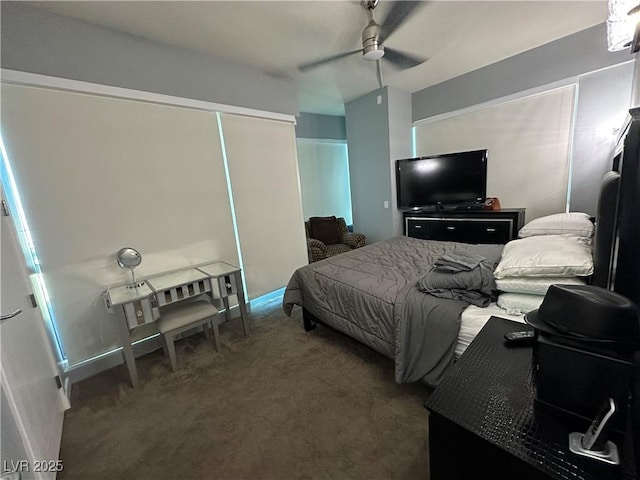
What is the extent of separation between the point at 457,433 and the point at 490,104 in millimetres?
4071

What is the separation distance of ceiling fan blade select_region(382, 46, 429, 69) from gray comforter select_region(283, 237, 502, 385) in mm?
1890

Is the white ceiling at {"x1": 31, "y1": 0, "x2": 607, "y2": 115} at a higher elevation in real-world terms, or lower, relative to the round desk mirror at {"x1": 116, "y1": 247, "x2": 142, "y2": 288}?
higher

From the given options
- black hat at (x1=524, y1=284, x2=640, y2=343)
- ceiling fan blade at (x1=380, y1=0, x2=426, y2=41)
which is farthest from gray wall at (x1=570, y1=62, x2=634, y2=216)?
black hat at (x1=524, y1=284, x2=640, y2=343)

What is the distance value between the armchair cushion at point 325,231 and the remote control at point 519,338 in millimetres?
3335

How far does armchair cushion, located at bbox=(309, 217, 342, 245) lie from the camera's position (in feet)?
14.0

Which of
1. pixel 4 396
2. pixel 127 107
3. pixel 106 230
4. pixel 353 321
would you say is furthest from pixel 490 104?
pixel 4 396

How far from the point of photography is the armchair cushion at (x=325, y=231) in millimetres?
4270

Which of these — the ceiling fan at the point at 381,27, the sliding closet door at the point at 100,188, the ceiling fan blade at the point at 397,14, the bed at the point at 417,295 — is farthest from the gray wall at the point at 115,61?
the bed at the point at 417,295

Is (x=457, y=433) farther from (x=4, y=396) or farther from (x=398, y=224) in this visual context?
(x=398, y=224)

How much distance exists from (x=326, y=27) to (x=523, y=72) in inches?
101

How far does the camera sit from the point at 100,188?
7.03 ft

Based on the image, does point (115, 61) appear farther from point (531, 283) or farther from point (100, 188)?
point (531, 283)

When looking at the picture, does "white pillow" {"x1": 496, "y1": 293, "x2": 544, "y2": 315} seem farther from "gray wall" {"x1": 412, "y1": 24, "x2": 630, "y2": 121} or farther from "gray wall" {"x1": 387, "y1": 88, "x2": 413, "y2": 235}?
"gray wall" {"x1": 412, "y1": 24, "x2": 630, "y2": 121}

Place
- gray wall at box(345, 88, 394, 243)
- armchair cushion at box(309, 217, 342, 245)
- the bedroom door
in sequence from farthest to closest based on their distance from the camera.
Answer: armchair cushion at box(309, 217, 342, 245) → gray wall at box(345, 88, 394, 243) → the bedroom door
